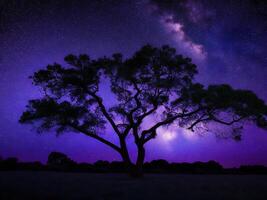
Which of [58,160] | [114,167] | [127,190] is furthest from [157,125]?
[58,160]

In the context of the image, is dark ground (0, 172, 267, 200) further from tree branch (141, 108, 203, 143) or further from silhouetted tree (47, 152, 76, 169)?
silhouetted tree (47, 152, 76, 169)

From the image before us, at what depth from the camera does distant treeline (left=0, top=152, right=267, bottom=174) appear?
23.5 meters

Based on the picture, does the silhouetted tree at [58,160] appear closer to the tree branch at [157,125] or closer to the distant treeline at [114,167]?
the distant treeline at [114,167]

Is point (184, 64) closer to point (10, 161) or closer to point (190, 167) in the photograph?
point (190, 167)

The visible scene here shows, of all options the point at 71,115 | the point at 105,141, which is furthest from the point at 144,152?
the point at 71,115

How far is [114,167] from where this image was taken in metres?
25.2

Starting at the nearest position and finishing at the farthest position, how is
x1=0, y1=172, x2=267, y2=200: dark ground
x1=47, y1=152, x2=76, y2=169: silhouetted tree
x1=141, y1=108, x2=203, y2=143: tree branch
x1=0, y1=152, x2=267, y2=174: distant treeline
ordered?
x1=0, y1=172, x2=267, y2=200: dark ground
x1=141, y1=108, x2=203, y2=143: tree branch
x1=0, y1=152, x2=267, y2=174: distant treeline
x1=47, y1=152, x2=76, y2=169: silhouetted tree

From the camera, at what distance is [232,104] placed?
1756 cm

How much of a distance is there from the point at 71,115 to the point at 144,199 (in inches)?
457

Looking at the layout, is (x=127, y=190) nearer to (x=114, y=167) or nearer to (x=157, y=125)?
(x=157, y=125)

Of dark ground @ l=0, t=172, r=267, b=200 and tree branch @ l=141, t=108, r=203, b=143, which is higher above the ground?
tree branch @ l=141, t=108, r=203, b=143

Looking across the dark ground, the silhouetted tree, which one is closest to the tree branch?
the dark ground

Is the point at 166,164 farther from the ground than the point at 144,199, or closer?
farther from the ground

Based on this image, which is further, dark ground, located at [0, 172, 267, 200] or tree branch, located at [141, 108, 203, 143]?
tree branch, located at [141, 108, 203, 143]
